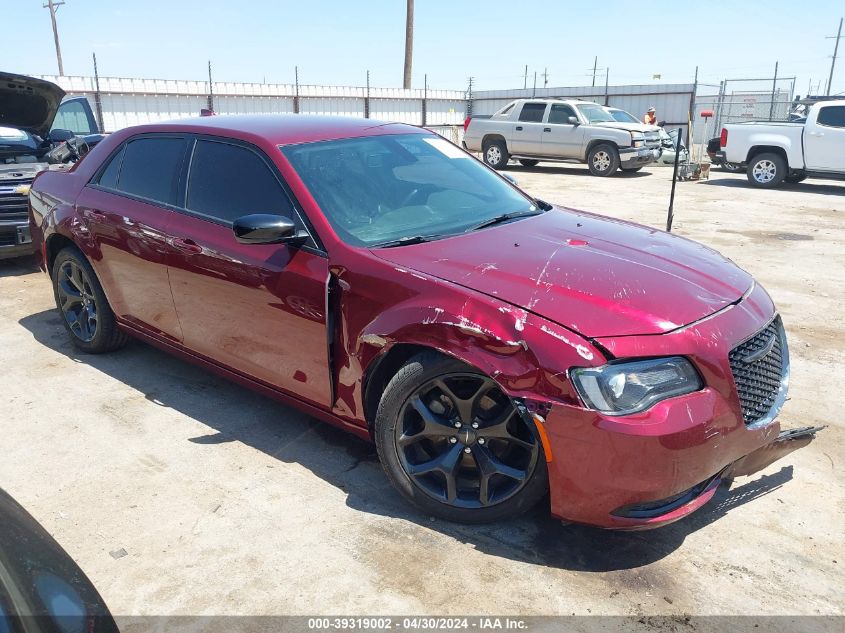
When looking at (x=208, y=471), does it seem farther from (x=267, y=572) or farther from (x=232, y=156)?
(x=232, y=156)

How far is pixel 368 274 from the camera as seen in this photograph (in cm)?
304

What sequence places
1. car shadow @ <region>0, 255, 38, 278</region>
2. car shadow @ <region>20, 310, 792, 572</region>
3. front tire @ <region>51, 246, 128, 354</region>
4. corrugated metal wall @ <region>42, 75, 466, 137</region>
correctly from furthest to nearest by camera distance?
corrugated metal wall @ <region>42, 75, 466, 137</region> → car shadow @ <region>0, 255, 38, 278</region> → front tire @ <region>51, 246, 128, 354</region> → car shadow @ <region>20, 310, 792, 572</region>

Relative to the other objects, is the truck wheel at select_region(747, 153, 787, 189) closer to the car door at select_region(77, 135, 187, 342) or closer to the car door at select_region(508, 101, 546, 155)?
the car door at select_region(508, 101, 546, 155)

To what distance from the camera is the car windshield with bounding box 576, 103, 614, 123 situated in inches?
691

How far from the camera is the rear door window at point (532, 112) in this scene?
18094 mm

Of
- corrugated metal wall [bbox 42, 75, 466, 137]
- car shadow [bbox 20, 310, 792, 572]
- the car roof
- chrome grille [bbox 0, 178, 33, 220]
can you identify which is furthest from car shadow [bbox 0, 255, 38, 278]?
corrugated metal wall [bbox 42, 75, 466, 137]

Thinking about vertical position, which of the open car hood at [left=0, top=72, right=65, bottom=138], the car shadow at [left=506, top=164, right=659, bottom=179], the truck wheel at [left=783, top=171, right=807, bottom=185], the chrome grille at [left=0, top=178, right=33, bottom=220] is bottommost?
the car shadow at [left=506, top=164, right=659, bottom=179]

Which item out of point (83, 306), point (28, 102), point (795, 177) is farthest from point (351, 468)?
point (795, 177)

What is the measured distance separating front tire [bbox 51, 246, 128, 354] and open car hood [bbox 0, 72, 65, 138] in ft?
10.7

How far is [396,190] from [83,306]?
2.62 metres

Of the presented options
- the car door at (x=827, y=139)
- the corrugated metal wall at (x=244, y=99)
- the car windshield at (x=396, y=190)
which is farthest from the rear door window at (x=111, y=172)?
the car door at (x=827, y=139)

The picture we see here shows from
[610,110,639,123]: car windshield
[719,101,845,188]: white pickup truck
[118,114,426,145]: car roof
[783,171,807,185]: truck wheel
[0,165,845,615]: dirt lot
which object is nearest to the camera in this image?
[0,165,845,615]: dirt lot

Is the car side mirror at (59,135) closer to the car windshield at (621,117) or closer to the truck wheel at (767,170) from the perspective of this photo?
the truck wheel at (767,170)

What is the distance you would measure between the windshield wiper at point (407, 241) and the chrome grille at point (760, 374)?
55.2 inches
